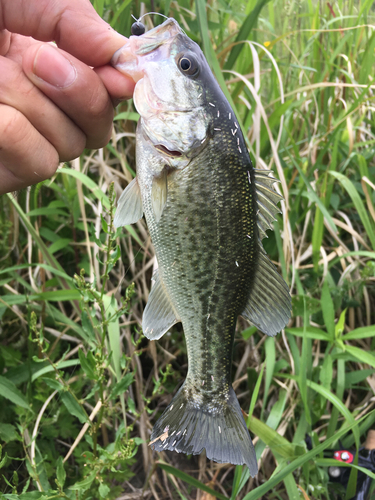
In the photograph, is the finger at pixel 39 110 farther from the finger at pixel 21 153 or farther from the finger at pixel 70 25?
the finger at pixel 70 25

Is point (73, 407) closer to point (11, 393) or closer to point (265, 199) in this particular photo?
point (11, 393)

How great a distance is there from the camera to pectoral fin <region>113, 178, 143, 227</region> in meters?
1.32

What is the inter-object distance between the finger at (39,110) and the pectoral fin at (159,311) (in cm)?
53

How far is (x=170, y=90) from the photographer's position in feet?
4.22

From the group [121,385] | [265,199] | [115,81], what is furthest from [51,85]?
[121,385]

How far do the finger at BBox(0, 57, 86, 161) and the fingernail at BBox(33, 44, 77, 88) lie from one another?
0.22ft

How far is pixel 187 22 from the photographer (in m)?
2.34

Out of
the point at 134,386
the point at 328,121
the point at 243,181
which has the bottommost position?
the point at 134,386

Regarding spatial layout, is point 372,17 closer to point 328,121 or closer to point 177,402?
point 328,121

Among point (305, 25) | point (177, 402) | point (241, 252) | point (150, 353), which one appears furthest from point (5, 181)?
point (305, 25)

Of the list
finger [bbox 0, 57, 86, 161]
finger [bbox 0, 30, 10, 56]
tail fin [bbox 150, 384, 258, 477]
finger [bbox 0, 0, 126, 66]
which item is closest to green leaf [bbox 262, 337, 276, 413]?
tail fin [bbox 150, 384, 258, 477]

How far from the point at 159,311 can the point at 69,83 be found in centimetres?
79

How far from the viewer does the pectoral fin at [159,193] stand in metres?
1.27

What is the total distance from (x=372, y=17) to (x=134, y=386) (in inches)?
141
